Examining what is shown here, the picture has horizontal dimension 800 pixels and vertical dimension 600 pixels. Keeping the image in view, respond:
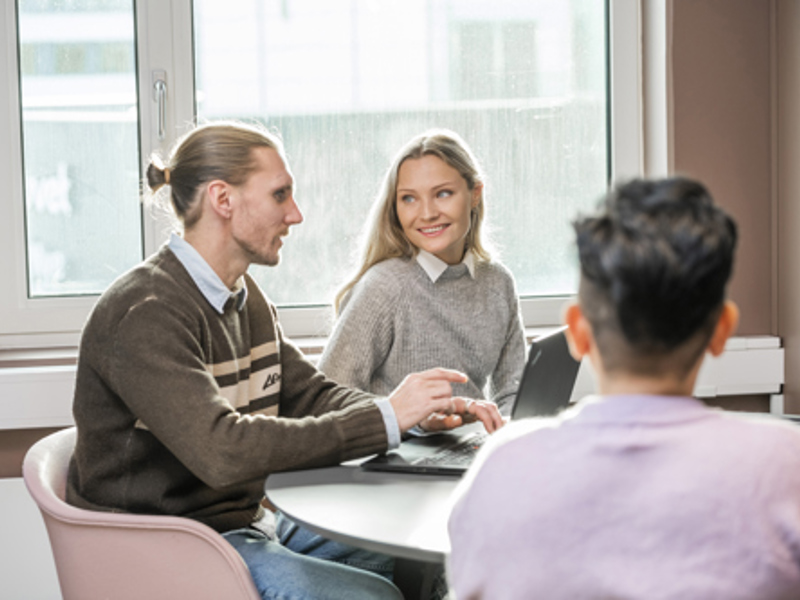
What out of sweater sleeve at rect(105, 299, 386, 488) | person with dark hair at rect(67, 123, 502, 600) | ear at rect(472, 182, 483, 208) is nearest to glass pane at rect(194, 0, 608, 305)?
ear at rect(472, 182, 483, 208)

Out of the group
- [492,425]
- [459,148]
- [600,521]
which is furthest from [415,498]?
[459,148]

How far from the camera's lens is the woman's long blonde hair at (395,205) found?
2.32 m

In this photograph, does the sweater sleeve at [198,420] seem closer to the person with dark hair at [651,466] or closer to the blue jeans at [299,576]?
the blue jeans at [299,576]

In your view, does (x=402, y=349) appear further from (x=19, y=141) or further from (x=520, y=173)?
(x=19, y=141)

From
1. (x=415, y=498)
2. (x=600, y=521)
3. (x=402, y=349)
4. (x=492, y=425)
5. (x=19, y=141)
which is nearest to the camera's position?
(x=600, y=521)

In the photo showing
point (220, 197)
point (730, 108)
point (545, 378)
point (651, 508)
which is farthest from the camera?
point (730, 108)

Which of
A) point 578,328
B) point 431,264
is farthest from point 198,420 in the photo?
point 431,264

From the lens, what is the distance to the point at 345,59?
2928 mm

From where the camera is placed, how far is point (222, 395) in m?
1.66

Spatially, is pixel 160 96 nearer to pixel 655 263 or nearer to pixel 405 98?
pixel 405 98

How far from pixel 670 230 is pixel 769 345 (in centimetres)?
227

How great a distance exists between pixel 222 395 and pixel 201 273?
0.72ft

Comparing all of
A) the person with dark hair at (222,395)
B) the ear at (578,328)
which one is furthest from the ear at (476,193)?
Answer: the ear at (578,328)

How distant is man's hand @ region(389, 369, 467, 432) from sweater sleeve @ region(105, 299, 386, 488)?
60mm
